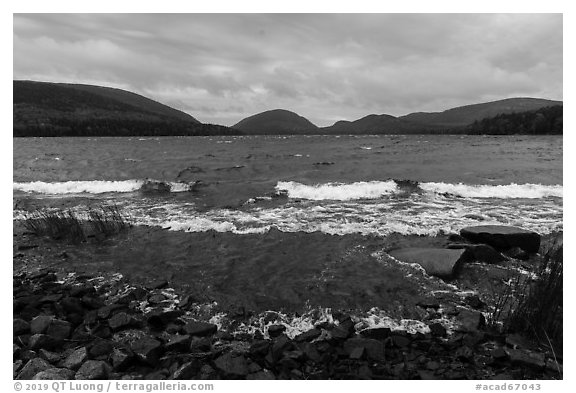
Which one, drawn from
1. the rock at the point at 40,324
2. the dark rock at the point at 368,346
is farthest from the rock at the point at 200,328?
the rock at the point at 40,324

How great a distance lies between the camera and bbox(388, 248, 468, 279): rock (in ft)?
29.8

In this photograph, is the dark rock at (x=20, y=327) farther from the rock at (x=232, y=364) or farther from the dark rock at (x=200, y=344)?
the rock at (x=232, y=364)

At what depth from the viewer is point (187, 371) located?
17.9 feet

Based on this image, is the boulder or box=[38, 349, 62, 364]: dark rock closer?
the boulder

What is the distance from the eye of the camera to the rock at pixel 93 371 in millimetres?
5293

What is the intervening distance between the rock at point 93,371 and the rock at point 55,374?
0.38 feet

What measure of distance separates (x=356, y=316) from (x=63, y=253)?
1040 centimetres

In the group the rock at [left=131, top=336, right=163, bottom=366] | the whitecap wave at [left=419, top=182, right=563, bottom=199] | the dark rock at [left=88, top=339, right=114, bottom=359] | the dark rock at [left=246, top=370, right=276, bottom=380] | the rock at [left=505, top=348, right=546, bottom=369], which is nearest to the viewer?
the dark rock at [left=246, top=370, right=276, bottom=380]

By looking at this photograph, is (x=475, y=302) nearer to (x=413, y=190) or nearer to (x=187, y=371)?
(x=187, y=371)

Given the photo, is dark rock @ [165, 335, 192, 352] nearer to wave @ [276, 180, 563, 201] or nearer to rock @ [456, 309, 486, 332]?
rock @ [456, 309, 486, 332]

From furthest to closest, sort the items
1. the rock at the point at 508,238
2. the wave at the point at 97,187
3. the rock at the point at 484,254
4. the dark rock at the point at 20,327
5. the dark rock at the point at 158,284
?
the wave at the point at 97,187, the rock at the point at 508,238, the rock at the point at 484,254, the dark rock at the point at 158,284, the dark rock at the point at 20,327

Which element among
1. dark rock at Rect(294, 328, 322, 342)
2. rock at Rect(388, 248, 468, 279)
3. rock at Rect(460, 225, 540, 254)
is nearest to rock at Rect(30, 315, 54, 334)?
dark rock at Rect(294, 328, 322, 342)

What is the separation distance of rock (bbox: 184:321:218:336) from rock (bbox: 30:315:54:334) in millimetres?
2892
